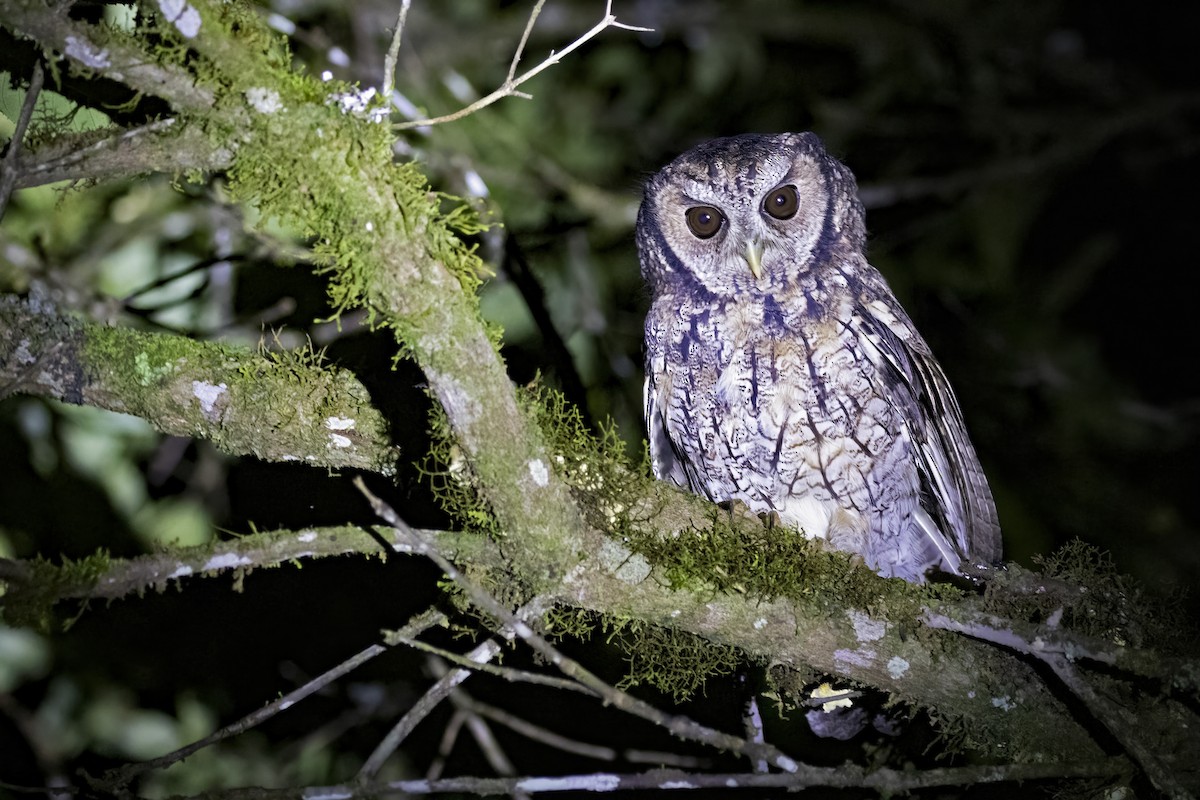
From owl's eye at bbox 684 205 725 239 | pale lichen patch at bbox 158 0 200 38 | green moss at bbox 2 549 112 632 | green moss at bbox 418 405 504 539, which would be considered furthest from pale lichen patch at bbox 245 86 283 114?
owl's eye at bbox 684 205 725 239

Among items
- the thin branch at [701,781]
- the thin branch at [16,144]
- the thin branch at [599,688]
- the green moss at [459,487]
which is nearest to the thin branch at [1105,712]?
the thin branch at [701,781]

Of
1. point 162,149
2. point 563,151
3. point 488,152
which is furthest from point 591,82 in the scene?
point 162,149

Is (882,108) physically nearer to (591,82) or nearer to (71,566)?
(591,82)

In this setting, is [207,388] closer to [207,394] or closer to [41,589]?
[207,394]

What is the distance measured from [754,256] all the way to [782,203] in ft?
0.82

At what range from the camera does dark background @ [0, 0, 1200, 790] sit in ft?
9.93

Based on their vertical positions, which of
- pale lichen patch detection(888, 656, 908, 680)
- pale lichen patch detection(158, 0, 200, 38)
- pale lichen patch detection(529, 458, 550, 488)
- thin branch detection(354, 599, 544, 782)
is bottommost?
thin branch detection(354, 599, 544, 782)

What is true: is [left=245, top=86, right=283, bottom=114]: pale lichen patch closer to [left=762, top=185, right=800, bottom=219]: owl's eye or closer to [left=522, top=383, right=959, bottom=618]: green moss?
[left=522, top=383, right=959, bottom=618]: green moss

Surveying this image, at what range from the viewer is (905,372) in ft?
8.07

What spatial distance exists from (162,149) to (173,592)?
2.17 meters

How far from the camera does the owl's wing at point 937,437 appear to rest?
98.0 inches

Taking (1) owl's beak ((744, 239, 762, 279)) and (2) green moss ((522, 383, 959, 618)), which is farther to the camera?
(1) owl's beak ((744, 239, 762, 279))

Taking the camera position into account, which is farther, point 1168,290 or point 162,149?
point 1168,290

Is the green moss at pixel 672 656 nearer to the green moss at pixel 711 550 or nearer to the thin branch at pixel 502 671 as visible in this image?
the green moss at pixel 711 550
